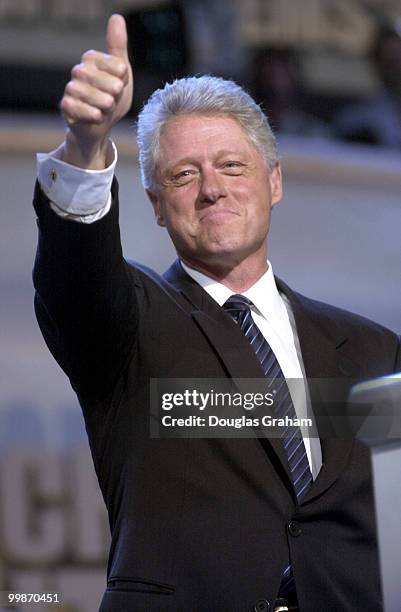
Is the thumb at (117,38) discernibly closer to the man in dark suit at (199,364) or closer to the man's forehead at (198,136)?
the man in dark suit at (199,364)

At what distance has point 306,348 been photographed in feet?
4.63

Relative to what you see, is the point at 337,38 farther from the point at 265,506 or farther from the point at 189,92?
the point at 265,506

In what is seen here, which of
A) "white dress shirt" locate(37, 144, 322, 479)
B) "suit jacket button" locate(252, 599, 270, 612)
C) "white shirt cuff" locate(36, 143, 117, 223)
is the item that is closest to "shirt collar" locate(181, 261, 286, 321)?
"white dress shirt" locate(37, 144, 322, 479)

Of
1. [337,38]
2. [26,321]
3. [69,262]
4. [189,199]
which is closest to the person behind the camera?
[69,262]

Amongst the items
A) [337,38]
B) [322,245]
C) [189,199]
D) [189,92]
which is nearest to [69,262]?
[189,199]

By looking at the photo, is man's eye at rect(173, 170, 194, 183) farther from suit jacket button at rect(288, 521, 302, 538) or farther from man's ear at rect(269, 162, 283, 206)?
suit jacket button at rect(288, 521, 302, 538)

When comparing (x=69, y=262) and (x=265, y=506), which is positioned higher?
(x=69, y=262)

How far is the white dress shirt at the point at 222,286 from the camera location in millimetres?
1159

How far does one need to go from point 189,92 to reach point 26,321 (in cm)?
144

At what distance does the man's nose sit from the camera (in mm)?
1399

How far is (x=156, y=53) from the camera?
3256 mm

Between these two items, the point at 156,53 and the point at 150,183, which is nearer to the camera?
the point at 150,183

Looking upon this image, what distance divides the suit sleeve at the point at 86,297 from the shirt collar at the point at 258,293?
0.45 ft

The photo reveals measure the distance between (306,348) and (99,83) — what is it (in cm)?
54
